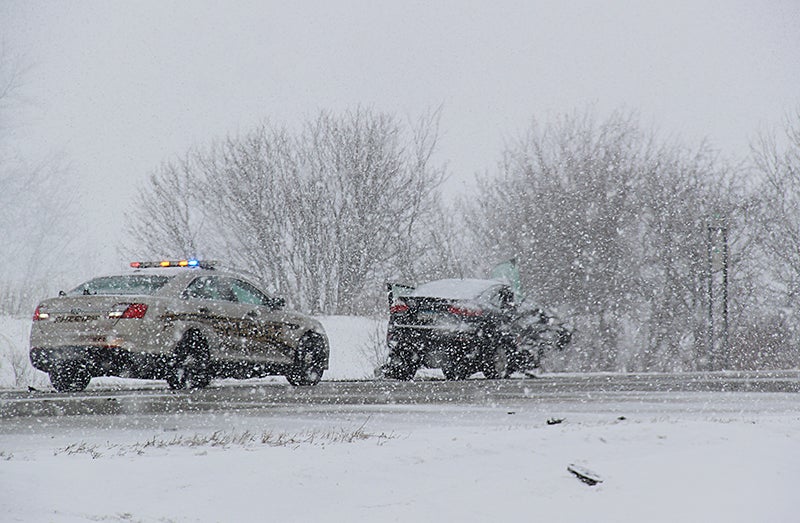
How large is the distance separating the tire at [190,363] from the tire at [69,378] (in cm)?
121

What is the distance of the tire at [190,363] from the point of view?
43.2 ft

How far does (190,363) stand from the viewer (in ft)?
43.9

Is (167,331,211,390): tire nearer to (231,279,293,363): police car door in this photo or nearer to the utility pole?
(231,279,293,363): police car door

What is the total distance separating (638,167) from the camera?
38.2 m

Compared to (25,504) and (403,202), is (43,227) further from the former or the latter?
(25,504)

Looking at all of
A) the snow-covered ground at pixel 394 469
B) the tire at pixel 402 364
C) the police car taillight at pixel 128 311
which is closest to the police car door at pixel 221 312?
the police car taillight at pixel 128 311

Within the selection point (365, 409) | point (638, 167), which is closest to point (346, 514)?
point (365, 409)

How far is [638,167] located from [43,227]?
87.1ft

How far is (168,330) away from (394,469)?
678cm

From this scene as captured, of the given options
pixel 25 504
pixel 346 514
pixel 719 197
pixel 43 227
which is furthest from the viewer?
pixel 43 227

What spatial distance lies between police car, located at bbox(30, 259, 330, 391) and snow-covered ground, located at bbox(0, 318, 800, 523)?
2.79m

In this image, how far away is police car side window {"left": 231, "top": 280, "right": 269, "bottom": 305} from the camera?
14406 mm

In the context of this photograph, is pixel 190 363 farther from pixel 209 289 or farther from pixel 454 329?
pixel 454 329

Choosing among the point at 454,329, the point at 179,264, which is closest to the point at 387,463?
the point at 179,264
